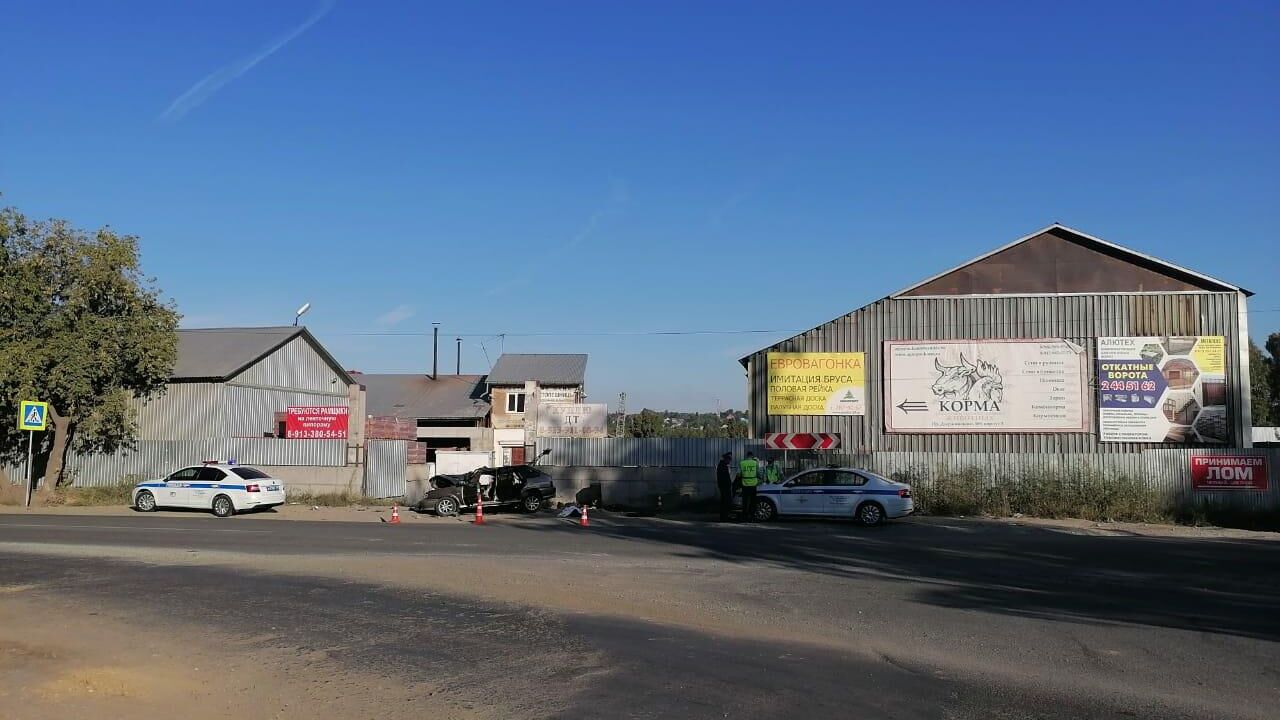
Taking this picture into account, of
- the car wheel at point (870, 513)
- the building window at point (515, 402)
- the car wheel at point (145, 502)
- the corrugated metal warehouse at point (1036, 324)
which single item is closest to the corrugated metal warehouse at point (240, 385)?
the car wheel at point (145, 502)

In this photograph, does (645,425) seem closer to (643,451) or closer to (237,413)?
(237,413)

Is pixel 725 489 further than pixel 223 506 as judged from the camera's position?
No

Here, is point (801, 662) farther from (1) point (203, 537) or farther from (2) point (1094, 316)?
(2) point (1094, 316)

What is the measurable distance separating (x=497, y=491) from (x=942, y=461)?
42.1 feet

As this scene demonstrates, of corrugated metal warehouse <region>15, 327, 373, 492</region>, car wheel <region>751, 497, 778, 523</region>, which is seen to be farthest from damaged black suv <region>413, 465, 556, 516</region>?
car wheel <region>751, 497, 778, 523</region>

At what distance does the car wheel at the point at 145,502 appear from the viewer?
2975 centimetres

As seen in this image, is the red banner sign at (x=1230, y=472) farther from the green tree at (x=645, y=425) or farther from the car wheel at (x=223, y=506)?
the green tree at (x=645, y=425)

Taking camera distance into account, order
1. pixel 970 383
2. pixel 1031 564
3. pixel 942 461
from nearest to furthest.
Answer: pixel 1031 564 < pixel 942 461 < pixel 970 383

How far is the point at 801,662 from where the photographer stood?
8.98 metres

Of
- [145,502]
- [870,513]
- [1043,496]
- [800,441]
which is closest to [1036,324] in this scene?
[1043,496]

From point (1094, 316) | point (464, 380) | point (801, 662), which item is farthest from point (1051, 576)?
point (464, 380)

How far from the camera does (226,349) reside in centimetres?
4338

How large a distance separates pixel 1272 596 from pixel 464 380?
58.6 m

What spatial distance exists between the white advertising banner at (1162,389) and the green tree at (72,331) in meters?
31.2
